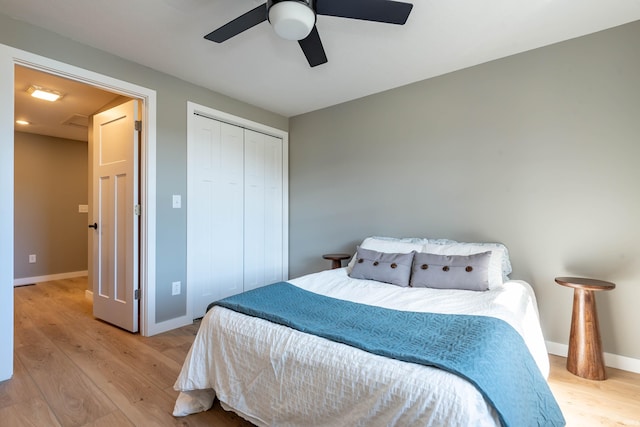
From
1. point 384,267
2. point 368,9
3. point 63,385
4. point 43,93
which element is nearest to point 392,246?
point 384,267

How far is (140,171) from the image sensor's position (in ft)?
8.93

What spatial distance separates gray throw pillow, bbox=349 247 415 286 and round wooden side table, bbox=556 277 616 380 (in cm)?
101

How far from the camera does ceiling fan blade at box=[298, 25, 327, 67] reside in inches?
69.7

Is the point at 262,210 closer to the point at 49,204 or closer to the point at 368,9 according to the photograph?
the point at 368,9

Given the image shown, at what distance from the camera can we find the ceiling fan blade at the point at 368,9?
1.49 meters

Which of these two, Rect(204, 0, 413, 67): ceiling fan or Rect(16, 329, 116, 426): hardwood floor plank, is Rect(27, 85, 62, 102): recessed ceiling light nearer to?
Rect(16, 329, 116, 426): hardwood floor plank

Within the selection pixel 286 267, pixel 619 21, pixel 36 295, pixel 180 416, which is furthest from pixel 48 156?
pixel 619 21

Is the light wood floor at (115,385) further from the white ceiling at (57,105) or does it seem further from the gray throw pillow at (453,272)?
the white ceiling at (57,105)

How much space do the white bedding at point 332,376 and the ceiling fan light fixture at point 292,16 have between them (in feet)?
4.80

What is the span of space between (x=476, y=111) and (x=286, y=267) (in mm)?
2763

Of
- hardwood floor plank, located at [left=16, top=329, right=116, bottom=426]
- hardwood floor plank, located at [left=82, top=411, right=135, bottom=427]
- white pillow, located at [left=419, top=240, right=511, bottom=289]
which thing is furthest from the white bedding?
hardwood floor plank, located at [left=16, top=329, right=116, bottom=426]

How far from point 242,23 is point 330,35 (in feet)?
2.49

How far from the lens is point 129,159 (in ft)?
8.99

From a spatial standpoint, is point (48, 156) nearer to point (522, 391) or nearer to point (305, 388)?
point (305, 388)
